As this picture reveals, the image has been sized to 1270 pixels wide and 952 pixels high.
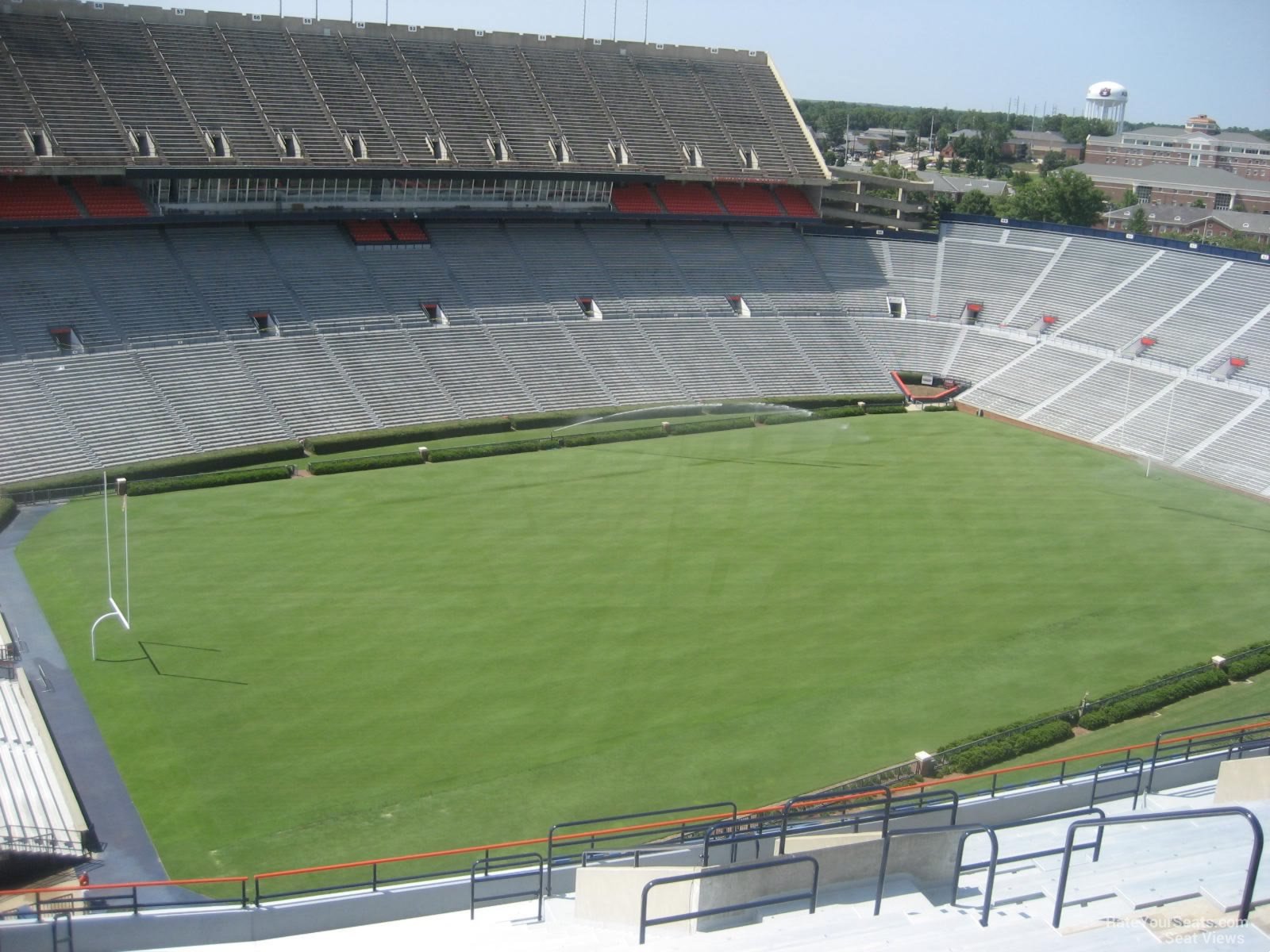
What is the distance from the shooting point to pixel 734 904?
11.3 meters

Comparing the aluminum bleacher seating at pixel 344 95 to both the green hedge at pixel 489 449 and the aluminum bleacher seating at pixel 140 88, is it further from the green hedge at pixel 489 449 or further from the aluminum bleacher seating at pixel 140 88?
the green hedge at pixel 489 449

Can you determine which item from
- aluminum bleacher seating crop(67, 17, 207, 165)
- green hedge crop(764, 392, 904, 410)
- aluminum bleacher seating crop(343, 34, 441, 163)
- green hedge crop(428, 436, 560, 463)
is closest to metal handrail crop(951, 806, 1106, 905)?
green hedge crop(428, 436, 560, 463)

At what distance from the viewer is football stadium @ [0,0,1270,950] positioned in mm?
14445

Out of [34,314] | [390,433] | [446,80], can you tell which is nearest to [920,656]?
[390,433]

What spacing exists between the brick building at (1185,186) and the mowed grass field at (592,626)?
78186 mm

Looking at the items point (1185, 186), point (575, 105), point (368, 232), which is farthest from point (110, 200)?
point (1185, 186)

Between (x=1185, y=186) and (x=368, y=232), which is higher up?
(x=1185, y=186)

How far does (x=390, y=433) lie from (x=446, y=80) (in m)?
20.6

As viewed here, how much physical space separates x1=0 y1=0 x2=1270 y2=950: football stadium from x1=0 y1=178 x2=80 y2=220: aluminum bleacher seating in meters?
0.13

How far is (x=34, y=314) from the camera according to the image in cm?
4250

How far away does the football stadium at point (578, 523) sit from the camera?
47.4 feet

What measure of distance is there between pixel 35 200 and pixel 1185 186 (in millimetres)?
96720

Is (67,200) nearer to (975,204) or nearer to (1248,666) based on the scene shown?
(1248,666)

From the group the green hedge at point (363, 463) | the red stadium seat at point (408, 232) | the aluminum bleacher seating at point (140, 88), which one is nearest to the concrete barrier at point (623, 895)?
the green hedge at point (363, 463)
